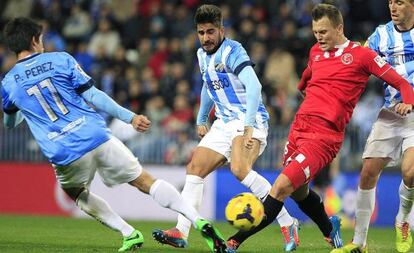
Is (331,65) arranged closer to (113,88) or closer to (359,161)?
(359,161)

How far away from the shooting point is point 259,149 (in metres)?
8.94

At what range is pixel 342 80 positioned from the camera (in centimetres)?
782

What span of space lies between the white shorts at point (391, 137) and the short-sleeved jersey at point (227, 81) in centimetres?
117

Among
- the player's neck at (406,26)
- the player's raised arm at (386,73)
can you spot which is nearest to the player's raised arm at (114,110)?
the player's raised arm at (386,73)

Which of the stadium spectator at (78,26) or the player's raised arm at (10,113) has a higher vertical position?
the player's raised arm at (10,113)

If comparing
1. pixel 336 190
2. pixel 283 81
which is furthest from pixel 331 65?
pixel 283 81

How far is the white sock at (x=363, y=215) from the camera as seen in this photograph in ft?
26.8

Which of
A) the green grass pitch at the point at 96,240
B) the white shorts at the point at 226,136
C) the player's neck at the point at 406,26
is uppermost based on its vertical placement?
the player's neck at the point at 406,26

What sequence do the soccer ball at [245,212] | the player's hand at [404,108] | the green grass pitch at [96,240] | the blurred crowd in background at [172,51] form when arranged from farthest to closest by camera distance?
1. the blurred crowd in background at [172,51]
2. the green grass pitch at [96,240]
3. the player's hand at [404,108]
4. the soccer ball at [245,212]

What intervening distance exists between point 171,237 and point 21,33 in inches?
92.7

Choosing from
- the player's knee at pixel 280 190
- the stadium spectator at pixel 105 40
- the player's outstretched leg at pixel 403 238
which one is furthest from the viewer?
the stadium spectator at pixel 105 40

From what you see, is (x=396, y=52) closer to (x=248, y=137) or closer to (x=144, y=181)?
(x=248, y=137)

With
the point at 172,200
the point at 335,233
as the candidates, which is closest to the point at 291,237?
the point at 335,233

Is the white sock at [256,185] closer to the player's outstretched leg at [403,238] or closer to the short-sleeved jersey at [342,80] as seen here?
the short-sleeved jersey at [342,80]
